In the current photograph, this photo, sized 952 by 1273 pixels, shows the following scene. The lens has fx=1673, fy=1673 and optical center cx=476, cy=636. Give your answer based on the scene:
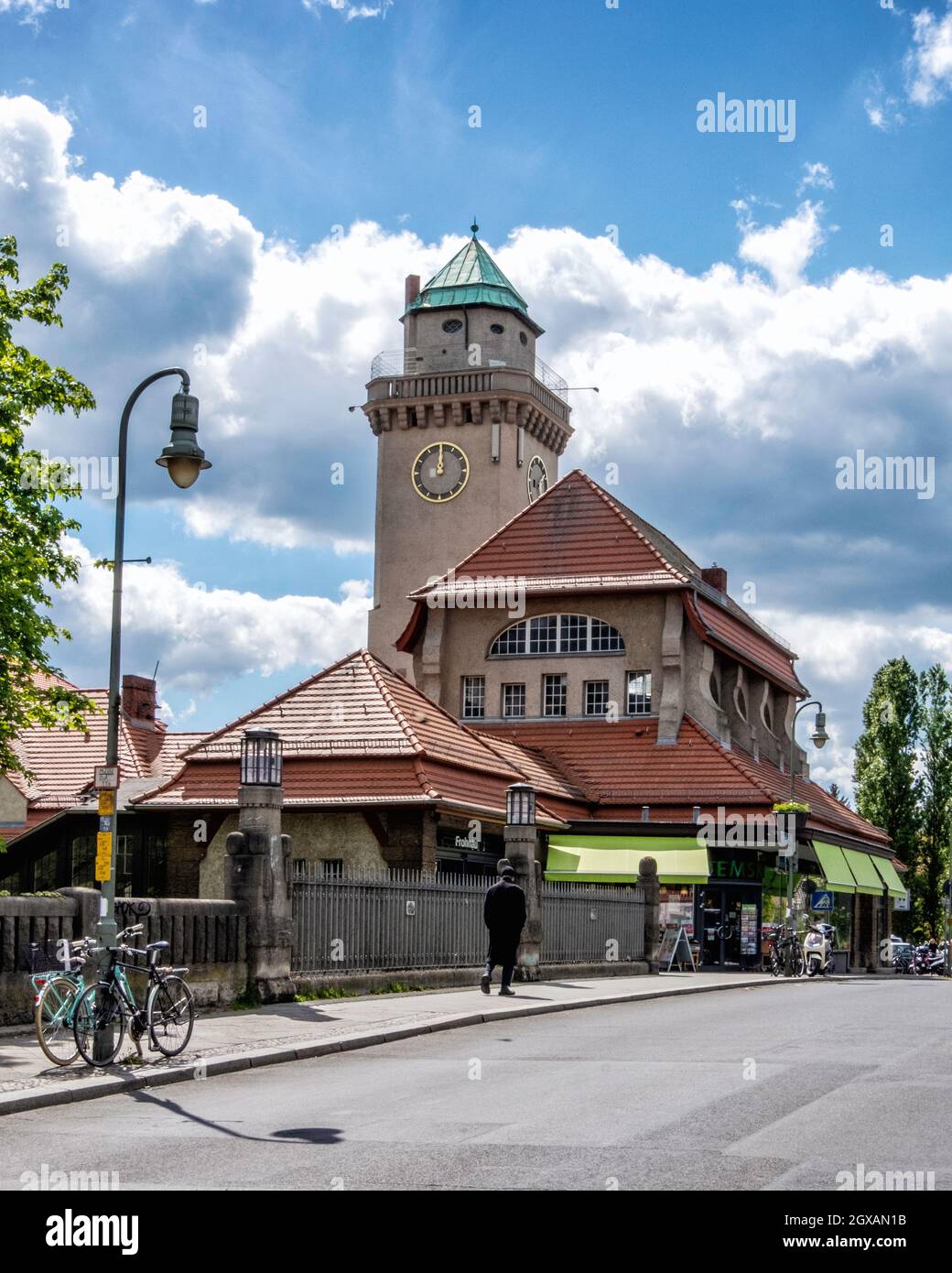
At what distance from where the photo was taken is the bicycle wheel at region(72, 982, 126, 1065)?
47.1ft

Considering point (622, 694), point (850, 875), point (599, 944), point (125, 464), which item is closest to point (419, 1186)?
point (125, 464)

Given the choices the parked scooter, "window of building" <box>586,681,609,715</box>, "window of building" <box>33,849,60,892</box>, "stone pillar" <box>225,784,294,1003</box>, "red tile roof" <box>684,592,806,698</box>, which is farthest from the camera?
the parked scooter

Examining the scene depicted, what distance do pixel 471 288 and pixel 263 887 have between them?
1976 inches

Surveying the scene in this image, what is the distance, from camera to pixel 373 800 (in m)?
35.4

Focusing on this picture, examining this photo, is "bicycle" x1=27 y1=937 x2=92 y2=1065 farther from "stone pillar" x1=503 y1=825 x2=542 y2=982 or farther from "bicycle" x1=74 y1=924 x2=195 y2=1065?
"stone pillar" x1=503 y1=825 x2=542 y2=982

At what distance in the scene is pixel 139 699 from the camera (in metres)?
59.2

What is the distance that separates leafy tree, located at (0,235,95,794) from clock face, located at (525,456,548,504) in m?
38.4

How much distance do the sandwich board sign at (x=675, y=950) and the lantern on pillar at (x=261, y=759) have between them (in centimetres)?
1786

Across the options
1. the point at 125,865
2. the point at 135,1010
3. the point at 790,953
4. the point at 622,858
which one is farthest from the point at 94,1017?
the point at 125,865

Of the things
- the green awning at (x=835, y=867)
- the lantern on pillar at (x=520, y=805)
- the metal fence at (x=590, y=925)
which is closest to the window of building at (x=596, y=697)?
the green awning at (x=835, y=867)

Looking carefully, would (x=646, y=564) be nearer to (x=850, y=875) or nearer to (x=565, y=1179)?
(x=850, y=875)

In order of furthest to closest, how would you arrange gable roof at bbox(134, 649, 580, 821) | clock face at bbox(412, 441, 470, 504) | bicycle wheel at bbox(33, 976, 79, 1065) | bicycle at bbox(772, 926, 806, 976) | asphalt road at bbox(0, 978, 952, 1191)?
clock face at bbox(412, 441, 470, 504), bicycle at bbox(772, 926, 806, 976), gable roof at bbox(134, 649, 580, 821), bicycle wheel at bbox(33, 976, 79, 1065), asphalt road at bbox(0, 978, 952, 1191)

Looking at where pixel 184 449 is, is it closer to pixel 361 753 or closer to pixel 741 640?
pixel 361 753

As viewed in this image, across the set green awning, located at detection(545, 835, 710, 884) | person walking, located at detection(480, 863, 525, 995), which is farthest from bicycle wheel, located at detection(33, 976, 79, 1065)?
green awning, located at detection(545, 835, 710, 884)
